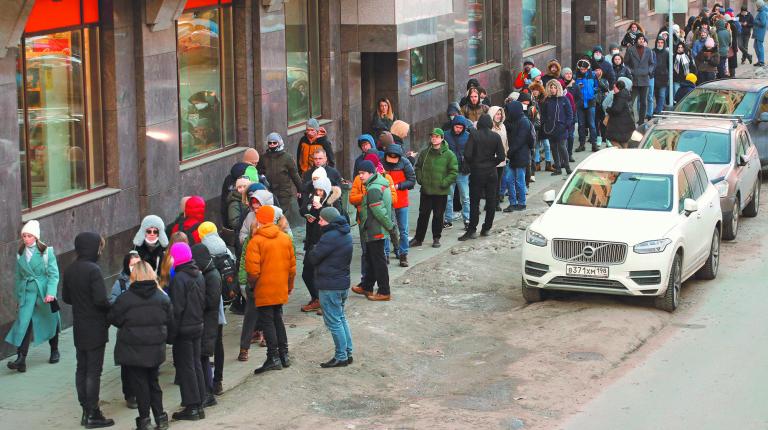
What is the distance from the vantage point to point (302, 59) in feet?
71.3

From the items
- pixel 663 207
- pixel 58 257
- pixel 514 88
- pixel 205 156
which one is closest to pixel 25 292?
pixel 58 257

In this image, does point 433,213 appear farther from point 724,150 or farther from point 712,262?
point 724,150

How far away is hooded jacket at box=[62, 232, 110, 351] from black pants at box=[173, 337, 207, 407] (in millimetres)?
604

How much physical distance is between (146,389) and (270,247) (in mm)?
2065

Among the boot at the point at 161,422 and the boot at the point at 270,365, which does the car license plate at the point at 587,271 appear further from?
the boot at the point at 161,422

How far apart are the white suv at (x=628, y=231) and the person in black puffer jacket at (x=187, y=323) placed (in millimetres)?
4888

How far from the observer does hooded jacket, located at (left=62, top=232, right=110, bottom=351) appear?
38.7ft

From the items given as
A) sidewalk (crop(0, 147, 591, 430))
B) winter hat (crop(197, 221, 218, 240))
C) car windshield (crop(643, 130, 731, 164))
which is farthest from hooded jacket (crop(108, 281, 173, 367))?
car windshield (crop(643, 130, 731, 164))

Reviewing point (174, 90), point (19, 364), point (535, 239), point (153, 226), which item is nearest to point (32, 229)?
point (153, 226)

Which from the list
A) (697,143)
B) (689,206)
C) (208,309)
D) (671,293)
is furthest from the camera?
(697,143)

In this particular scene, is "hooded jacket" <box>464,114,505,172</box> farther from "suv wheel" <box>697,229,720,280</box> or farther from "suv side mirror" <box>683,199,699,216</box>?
"suv side mirror" <box>683,199,699,216</box>

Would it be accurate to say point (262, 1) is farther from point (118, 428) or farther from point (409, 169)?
point (118, 428)

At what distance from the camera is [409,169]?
17.9 metres

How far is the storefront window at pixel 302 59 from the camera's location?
21297 millimetres
